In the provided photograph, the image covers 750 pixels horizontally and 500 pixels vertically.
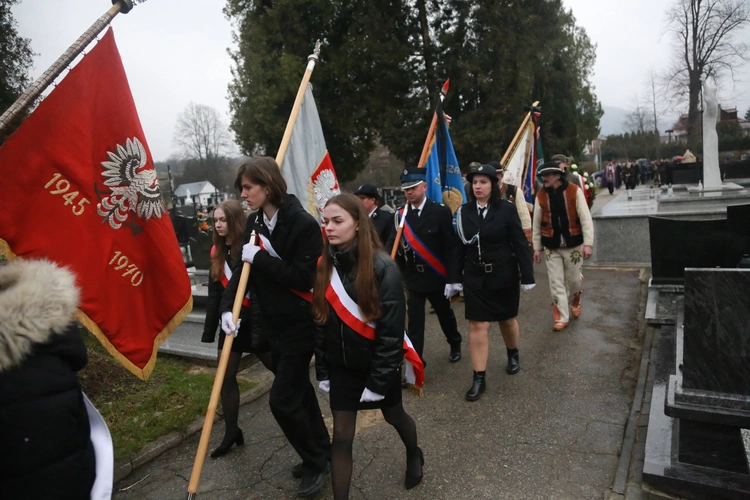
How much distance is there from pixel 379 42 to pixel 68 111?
14.1 m

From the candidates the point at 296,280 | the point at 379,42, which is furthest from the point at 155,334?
the point at 379,42

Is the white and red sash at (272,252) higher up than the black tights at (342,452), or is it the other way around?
the white and red sash at (272,252)

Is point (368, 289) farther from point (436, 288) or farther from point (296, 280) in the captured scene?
point (436, 288)

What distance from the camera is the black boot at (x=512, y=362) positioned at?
493 cm

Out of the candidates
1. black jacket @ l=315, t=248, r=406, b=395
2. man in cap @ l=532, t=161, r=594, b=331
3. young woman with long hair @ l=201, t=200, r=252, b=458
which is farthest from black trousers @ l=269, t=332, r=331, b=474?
man in cap @ l=532, t=161, r=594, b=331

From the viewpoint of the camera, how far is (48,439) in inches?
61.6

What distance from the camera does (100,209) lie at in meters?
2.90

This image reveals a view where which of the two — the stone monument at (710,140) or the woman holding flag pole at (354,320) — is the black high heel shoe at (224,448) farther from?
the stone monument at (710,140)

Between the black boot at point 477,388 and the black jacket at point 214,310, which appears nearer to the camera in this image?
the black jacket at point 214,310

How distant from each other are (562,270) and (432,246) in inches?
90.0

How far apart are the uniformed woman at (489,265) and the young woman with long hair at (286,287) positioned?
1768 millimetres

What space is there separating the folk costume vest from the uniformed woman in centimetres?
166

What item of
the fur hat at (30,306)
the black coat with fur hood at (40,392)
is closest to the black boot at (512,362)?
the black coat with fur hood at (40,392)

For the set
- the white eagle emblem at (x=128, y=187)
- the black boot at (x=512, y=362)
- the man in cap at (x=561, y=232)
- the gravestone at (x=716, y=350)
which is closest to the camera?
the gravestone at (x=716, y=350)
